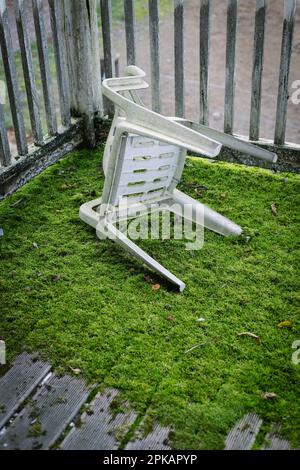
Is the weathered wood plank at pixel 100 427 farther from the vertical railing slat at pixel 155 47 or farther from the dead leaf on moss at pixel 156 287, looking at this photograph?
the vertical railing slat at pixel 155 47

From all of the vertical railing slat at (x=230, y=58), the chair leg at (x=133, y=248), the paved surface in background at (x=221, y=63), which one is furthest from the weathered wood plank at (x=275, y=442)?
the paved surface in background at (x=221, y=63)

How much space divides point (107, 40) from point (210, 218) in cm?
183

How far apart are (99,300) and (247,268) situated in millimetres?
937

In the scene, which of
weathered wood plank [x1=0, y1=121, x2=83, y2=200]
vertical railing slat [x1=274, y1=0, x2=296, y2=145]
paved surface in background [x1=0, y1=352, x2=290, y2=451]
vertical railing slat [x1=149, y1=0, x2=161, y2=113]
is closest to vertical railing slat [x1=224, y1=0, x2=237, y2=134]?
vertical railing slat [x1=274, y1=0, x2=296, y2=145]

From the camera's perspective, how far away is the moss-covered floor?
263 cm

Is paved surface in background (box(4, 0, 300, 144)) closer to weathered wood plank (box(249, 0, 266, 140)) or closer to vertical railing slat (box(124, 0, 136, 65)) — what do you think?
weathered wood plank (box(249, 0, 266, 140))

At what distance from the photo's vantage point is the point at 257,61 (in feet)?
13.3

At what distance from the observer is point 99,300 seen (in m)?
3.24

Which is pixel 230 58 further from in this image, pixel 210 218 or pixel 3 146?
pixel 3 146

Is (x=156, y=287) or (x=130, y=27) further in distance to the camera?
(x=130, y=27)

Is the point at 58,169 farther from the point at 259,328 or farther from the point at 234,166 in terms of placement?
the point at 259,328

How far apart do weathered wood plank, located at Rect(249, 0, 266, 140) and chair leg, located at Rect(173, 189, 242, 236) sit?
826 mm

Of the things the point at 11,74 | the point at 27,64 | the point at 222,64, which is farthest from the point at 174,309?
the point at 222,64

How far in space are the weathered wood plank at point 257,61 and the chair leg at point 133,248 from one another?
1432 millimetres
